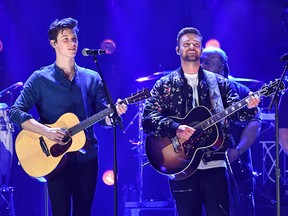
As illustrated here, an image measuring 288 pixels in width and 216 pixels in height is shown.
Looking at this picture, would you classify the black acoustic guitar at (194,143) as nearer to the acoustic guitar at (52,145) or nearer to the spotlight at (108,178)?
the acoustic guitar at (52,145)

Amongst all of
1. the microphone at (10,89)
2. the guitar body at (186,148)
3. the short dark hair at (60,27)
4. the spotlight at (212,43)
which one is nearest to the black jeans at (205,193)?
the guitar body at (186,148)

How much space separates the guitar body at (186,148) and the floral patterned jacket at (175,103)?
78 mm

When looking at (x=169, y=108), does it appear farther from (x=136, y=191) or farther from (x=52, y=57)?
(x=52, y=57)

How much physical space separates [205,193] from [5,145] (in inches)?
151

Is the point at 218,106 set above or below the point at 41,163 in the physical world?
above

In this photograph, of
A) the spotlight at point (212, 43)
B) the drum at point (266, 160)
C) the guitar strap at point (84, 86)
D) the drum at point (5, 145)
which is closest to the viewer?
the guitar strap at point (84, 86)

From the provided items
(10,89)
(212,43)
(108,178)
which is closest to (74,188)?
(10,89)

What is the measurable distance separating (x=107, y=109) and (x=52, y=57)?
4.84 m

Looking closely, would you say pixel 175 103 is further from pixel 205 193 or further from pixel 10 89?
pixel 10 89

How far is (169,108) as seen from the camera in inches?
209

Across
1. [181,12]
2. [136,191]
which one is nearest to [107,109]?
[136,191]

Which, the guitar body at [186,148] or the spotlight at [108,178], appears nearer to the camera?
the guitar body at [186,148]

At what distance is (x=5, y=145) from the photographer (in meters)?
7.90

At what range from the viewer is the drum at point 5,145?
310 inches
